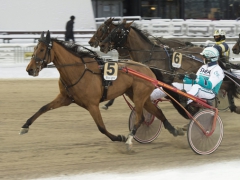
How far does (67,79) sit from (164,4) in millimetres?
21162

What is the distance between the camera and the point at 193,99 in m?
6.78

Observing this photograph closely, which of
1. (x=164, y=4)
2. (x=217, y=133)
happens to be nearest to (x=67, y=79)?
(x=217, y=133)

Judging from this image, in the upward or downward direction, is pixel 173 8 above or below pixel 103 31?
above

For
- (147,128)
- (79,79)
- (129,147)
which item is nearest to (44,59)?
(79,79)

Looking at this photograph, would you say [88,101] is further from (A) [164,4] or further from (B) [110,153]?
(A) [164,4]

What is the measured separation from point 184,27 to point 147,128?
14.4 m

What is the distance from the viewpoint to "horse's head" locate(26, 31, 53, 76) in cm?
619

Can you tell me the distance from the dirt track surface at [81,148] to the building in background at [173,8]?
55.1 ft

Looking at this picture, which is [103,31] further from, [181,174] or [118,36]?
Result: [181,174]

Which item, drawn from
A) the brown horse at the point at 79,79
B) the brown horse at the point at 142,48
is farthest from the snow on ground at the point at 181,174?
the brown horse at the point at 142,48

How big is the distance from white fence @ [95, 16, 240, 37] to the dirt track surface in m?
11.0

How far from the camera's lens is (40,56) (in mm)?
6242

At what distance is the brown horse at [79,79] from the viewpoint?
6307 mm

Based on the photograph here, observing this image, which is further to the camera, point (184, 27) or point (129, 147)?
point (184, 27)
